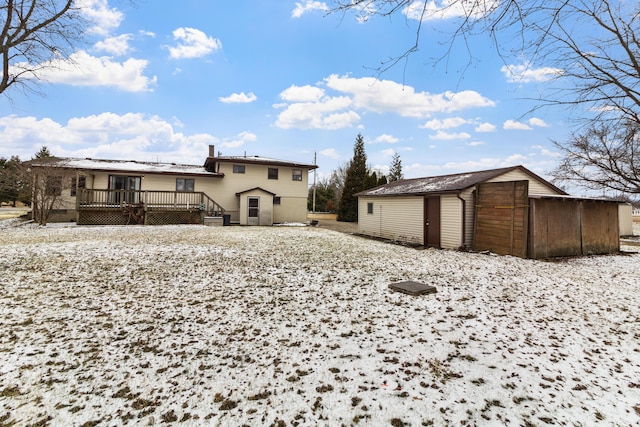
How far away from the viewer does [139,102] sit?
1716 centimetres

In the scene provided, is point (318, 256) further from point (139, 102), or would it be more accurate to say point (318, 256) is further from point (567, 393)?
point (139, 102)

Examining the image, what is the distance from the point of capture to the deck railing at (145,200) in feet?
53.0

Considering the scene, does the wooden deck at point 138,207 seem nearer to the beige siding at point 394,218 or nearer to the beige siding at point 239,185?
the beige siding at point 239,185

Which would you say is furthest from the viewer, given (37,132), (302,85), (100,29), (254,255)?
(302,85)

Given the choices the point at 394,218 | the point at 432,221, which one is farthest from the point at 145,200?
the point at 432,221

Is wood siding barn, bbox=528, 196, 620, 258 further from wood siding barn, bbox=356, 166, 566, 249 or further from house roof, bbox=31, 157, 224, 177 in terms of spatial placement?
house roof, bbox=31, 157, 224, 177

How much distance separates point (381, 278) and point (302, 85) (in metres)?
16.4

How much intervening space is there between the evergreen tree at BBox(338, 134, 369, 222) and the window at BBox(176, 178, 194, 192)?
1497cm

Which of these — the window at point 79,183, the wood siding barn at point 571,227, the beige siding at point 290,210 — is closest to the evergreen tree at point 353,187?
the beige siding at point 290,210

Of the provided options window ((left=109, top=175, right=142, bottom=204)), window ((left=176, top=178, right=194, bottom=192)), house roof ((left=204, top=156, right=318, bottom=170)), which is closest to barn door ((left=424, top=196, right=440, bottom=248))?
house roof ((left=204, top=156, right=318, bottom=170))

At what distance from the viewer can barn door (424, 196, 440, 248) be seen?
494 inches

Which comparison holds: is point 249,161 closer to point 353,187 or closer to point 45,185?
point 45,185

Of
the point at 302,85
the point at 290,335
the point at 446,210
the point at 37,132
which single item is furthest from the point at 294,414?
the point at 37,132

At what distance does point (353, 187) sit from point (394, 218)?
49.1 ft
